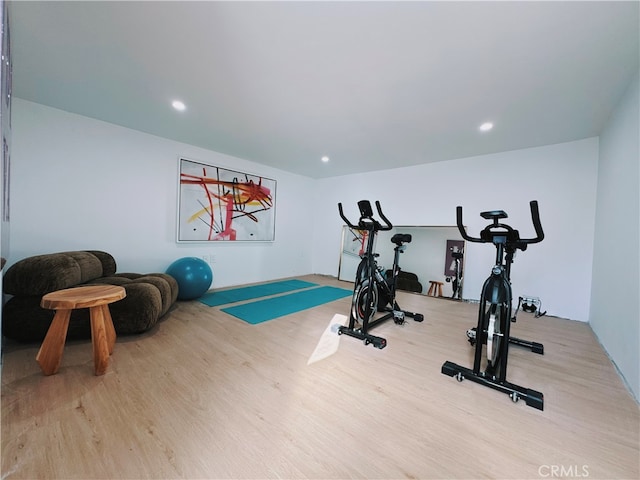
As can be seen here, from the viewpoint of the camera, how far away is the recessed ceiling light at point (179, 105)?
2594mm

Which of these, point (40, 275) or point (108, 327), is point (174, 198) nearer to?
point (40, 275)

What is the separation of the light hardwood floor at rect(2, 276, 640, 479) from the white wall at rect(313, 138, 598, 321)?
58.1 inches

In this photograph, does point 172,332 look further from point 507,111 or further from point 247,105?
point 507,111

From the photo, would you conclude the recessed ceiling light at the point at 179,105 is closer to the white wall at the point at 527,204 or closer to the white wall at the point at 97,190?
the white wall at the point at 97,190

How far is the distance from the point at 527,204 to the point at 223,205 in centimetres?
504

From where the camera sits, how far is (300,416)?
4.50 ft

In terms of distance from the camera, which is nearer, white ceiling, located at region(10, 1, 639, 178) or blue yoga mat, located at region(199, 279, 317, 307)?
white ceiling, located at region(10, 1, 639, 178)

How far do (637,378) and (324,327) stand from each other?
95.4 inches

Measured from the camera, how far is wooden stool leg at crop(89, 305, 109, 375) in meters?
1.67

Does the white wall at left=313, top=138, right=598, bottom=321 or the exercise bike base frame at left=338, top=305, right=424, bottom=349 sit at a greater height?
the white wall at left=313, top=138, right=598, bottom=321

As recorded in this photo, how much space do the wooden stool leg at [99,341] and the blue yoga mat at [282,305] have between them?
4.29 feet

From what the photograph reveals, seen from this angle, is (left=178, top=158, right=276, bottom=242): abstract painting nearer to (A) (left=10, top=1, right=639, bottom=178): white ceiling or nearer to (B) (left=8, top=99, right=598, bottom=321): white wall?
(B) (left=8, top=99, right=598, bottom=321): white wall

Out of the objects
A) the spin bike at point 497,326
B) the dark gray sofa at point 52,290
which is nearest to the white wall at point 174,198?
the dark gray sofa at point 52,290

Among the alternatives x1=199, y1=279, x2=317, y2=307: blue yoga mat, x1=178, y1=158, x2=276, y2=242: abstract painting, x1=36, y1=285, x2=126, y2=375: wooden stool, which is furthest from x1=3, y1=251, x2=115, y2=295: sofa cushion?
x1=178, y1=158, x2=276, y2=242: abstract painting
